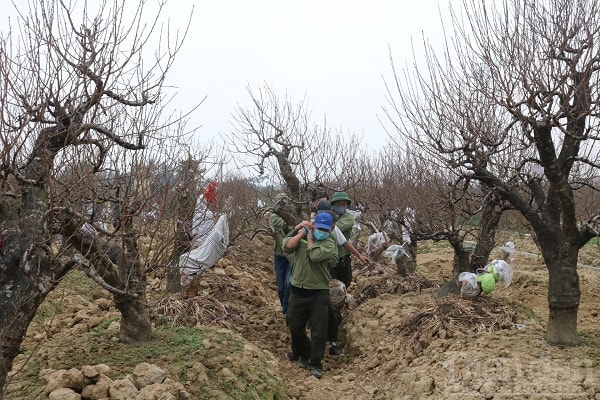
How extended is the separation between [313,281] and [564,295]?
7.39 feet

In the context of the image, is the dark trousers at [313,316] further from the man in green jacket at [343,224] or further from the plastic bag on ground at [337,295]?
the plastic bag on ground at [337,295]

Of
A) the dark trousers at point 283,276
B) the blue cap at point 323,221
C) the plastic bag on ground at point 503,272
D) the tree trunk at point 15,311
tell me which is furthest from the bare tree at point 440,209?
the tree trunk at point 15,311

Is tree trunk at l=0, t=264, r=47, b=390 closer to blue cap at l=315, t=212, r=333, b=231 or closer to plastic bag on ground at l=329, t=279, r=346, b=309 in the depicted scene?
blue cap at l=315, t=212, r=333, b=231

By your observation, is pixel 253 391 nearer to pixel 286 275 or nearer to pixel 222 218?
pixel 286 275

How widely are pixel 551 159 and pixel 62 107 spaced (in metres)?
3.67

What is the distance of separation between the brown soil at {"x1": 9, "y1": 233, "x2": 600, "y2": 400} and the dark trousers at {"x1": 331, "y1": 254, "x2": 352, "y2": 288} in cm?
60

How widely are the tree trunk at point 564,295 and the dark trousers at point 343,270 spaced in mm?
2463

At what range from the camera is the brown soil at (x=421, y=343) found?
3814 millimetres

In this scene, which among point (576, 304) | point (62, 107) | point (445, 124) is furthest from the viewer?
point (445, 124)

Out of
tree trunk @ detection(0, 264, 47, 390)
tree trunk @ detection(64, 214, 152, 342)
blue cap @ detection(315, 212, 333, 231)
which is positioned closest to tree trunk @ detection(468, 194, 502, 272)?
blue cap @ detection(315, 212, 333, 231)

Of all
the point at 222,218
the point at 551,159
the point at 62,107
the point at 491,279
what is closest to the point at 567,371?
the point at 551,159

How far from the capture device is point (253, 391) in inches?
158

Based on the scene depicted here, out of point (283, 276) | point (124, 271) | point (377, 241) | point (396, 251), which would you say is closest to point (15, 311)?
point (124, 271)

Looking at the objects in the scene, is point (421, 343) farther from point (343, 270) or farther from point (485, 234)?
point (485, 234)
